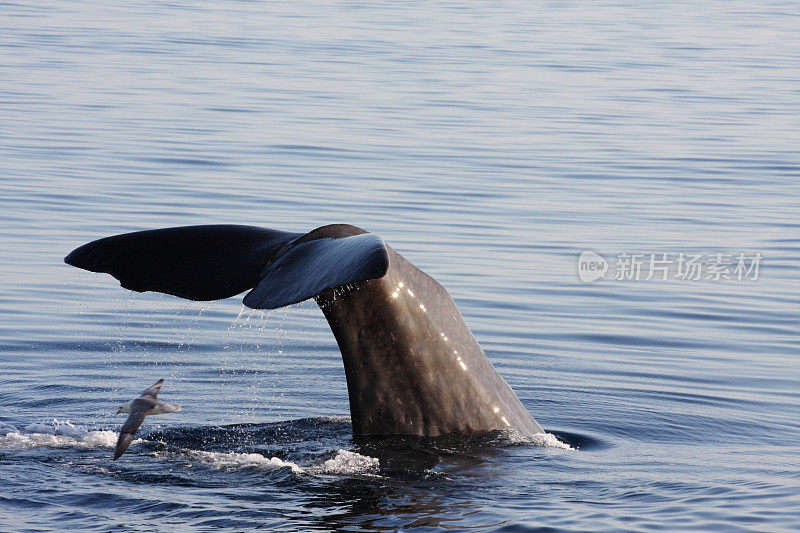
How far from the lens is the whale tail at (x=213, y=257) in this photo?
545cm

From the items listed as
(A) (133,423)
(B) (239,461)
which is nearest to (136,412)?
(A) (133,423)

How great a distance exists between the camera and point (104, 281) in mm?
12812

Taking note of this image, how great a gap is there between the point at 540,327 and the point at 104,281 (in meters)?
4.30

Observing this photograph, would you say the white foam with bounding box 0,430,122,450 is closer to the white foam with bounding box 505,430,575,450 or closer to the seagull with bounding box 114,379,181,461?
the seagull with bounding box 114,379,181,461

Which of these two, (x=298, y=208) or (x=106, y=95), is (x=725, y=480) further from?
(x=106, y=95)

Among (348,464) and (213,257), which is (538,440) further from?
(213,257)

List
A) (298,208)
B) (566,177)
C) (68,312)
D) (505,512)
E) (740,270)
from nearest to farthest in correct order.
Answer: (505,512) < (68,312) < (740,270) < (298,208) < (566,177)

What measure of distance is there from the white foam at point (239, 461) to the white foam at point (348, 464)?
0.13 metres

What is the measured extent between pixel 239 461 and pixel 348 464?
1.91 feet

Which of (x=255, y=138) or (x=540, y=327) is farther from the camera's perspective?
(x=255, y=138)

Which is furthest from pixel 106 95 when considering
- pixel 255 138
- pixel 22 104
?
pixel 255 138

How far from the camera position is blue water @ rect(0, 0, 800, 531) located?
6160 mm

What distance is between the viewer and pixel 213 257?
19.6ft

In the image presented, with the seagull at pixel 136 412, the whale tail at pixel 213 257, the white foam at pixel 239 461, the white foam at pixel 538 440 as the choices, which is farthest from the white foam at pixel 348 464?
the whale tail at pixel 213 257
